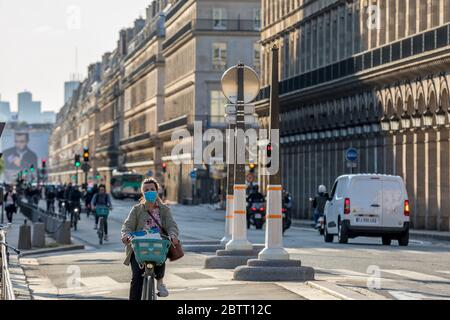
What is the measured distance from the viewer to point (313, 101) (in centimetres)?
8038

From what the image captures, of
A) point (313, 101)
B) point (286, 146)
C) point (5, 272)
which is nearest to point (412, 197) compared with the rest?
point (313, 101)

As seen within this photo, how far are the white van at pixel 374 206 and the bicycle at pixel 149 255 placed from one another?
23.0 meters

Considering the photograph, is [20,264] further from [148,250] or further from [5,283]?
[148,250]

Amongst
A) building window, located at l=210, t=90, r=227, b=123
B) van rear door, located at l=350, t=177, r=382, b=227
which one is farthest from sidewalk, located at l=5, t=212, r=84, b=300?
building window, located at l=210, t=90, r=227, b=123

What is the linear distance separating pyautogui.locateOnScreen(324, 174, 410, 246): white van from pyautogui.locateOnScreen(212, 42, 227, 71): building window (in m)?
87.5

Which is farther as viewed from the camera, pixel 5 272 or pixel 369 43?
pixel 369 43

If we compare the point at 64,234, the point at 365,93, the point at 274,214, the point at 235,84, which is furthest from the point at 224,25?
the point at 274,214

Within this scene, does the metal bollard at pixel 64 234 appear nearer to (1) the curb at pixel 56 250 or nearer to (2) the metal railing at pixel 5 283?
(1) the curb at pixel 56 250

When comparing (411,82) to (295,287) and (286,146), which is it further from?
(295,287)

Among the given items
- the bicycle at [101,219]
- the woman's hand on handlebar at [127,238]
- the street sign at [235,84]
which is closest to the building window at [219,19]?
the bicycle at [101,219]

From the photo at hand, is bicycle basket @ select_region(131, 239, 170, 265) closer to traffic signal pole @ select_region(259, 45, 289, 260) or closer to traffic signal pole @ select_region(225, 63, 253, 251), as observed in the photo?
traffic signal pole @ select_region(259, 45, 289, 260)

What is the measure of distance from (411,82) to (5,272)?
Result: 4721 cm

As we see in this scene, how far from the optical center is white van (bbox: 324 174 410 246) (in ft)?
122

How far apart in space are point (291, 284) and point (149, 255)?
6336mm
